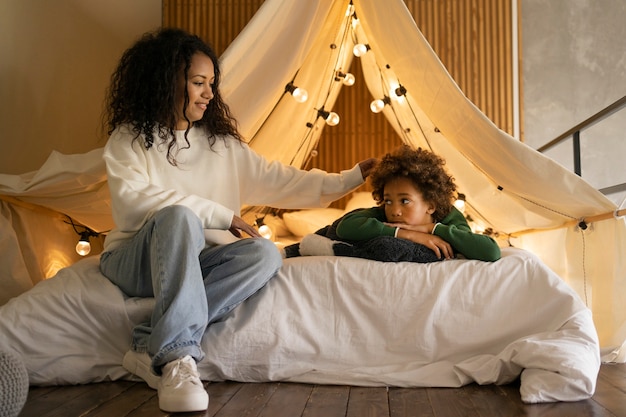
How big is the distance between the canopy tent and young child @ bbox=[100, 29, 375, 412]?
12.2 inches

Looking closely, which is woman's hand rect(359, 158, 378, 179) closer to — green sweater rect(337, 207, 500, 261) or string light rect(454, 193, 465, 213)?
green sweater rect(337, 207, 500, 261)

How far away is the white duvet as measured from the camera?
6.34 feet

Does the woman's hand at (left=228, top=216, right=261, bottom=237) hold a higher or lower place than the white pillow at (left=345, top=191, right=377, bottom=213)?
higher

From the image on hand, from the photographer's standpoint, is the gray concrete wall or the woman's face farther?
the gray concrete wall

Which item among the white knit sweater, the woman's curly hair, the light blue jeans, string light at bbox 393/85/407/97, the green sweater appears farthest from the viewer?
string light at bbox 393/85/407/97

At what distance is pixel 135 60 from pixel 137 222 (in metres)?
0.61

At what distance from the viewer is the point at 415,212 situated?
2312 millimetres

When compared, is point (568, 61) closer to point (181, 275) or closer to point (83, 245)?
point (83, 245)

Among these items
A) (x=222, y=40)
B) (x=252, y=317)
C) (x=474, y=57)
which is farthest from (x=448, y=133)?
(x=222, y=40)

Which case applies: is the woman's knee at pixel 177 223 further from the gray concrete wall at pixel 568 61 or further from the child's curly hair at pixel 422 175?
the gray concrete wall at pixel 568 61

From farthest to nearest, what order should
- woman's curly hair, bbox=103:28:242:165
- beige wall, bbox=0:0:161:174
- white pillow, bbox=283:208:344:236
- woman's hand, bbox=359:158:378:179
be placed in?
white pillow, bbox=283:208:344:236
beige wall, bbox=0:0:161:174
woman's hand, bbox=359:158:378:179
woman's curly hair, bbox=103:28:242:165

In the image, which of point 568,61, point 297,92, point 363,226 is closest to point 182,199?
point 363,226

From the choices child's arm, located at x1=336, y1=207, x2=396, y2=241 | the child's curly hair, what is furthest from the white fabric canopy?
child's arm, located at x1=336, y1=207, x2=396, y2=241

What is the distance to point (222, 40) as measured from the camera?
168 inches
